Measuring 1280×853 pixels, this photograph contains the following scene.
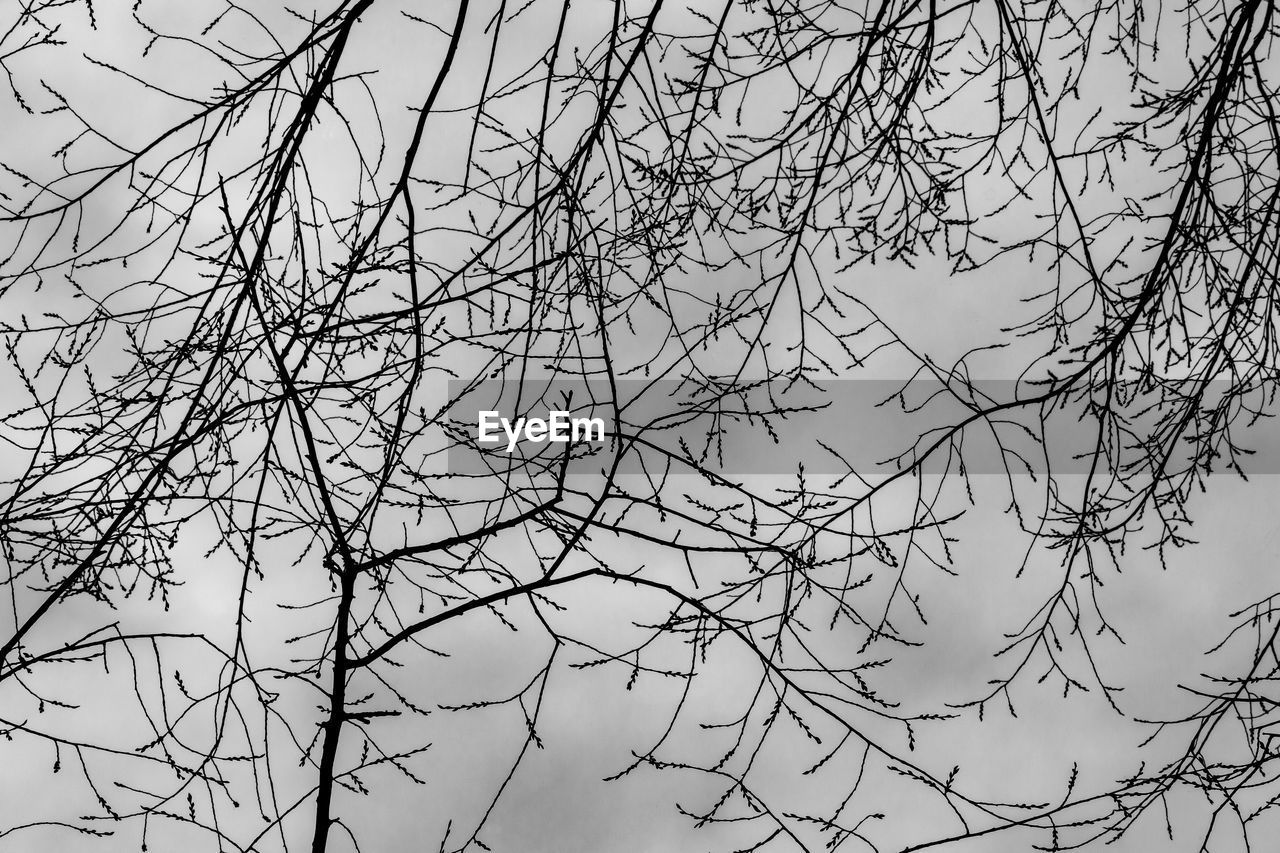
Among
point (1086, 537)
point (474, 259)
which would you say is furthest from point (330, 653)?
point (1086, 537)

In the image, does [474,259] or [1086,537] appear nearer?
[474,259]

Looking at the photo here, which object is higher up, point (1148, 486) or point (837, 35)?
point (837, 35)

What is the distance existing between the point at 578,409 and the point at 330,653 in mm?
874

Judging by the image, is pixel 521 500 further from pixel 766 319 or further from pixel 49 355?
pixel 49 355

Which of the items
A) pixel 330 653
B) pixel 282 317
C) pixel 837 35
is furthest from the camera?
pixel 837 35

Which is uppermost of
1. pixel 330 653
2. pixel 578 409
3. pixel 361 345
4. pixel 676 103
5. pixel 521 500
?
pixel 676 103

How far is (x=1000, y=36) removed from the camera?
11.6ft

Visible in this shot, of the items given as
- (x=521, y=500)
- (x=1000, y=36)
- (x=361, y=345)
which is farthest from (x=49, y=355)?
(x=1000, y=36)

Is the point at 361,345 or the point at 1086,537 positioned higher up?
the point at 361,345

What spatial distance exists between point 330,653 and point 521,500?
23.6 inches

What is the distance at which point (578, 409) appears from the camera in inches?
109

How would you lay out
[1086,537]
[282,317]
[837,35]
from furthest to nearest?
[837,35] → [1086,537] → [282,317]

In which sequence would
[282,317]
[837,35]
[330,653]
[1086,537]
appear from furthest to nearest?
[837,35], [1086,537], [282,317], [330,653]

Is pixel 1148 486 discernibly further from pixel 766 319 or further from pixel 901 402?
pixel 766 319
